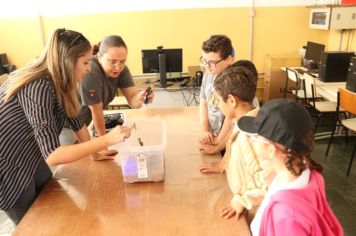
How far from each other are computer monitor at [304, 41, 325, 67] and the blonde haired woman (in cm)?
378

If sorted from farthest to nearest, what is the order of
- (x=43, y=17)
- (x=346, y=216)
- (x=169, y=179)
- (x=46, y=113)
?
(x=43, y=17) < (x=346, y=216) < (x=169, y=179) < (x=46, y=113)

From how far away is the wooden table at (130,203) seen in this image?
43.0 inches

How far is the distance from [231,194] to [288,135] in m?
0.51

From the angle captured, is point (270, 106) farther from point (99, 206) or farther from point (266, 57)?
point (266, 57)

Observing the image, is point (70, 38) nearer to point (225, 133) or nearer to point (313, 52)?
point (225, 133)

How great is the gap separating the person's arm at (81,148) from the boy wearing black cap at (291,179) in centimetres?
56

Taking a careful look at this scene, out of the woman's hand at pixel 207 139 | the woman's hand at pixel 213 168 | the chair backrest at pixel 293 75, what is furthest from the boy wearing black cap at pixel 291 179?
the chair backrest at pixel 293 75

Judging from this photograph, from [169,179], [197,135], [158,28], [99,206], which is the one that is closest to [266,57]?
[158,28]

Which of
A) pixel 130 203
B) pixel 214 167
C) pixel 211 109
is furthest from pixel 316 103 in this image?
pixel 130 203

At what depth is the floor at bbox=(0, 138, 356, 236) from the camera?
2215 millimetres

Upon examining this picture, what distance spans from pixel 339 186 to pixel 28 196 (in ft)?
8.13

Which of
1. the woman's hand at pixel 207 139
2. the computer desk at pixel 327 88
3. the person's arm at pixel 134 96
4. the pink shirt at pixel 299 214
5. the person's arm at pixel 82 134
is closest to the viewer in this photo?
the pink shirt at pixel 299 214

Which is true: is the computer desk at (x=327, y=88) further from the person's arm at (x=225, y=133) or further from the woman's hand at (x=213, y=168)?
the woman's hand at (x=213, y=168)

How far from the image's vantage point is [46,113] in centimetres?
113
